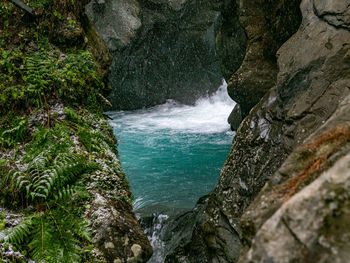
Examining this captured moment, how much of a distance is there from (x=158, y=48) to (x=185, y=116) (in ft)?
17.2

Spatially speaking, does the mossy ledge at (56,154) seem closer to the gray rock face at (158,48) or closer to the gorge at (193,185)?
the gorge at (193,185)

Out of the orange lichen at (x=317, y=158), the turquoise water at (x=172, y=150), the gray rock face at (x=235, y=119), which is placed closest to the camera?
the orange lichen at (x=317, y=158)

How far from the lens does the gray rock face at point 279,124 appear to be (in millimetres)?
3814

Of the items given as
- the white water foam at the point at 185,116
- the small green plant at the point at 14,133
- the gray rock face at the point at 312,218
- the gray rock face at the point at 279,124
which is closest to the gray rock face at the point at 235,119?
the white water foam at the point at 185,116

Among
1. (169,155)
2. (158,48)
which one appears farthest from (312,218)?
(158,48)

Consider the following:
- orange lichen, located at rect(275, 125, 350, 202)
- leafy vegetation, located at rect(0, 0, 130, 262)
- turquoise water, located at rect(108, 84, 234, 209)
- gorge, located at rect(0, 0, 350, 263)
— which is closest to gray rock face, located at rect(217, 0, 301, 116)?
gorge, located at rect(0, 0, 350, 263)

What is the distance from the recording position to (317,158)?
1.76 metres

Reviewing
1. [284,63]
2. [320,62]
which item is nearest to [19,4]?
[284,63]

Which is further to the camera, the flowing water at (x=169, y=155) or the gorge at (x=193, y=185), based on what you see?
the flowing water at (x=169, y=155)

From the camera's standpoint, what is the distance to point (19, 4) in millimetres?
4746

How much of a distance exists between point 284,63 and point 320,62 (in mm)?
686

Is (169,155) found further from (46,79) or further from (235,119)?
(46,79)

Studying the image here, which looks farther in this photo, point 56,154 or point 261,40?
point 261,40

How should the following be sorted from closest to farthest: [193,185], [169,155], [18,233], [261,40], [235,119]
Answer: [18,233] → [261,40] → [193,185] → [169,155] → [235,119]
